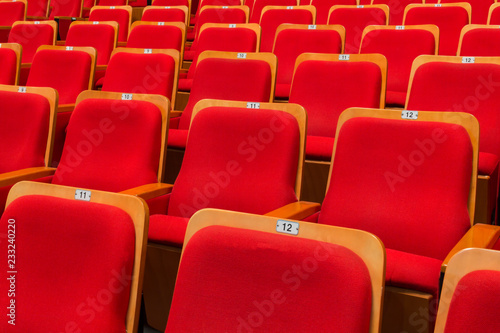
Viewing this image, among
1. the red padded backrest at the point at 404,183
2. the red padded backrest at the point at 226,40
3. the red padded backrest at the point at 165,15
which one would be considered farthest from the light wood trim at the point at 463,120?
the red padded backrest at the point at 165,15

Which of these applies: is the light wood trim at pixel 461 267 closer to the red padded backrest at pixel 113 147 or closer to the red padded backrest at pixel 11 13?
the red padded backrest at pixel 113 147

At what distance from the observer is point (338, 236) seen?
241mm

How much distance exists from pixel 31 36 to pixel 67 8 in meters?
0.44

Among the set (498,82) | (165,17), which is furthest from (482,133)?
(165,17)

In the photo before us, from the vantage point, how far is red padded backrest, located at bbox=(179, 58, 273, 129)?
0.59m

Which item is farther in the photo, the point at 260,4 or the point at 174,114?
the point at 260,4

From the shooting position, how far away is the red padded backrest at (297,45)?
714 mm

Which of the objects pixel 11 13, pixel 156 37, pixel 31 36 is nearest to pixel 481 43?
pixel 156 37

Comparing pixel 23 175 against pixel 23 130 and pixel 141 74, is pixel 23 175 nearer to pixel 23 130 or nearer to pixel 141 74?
pixel 23 130

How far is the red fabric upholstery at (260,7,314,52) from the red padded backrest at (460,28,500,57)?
0.84 feet

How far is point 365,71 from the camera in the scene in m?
0.55

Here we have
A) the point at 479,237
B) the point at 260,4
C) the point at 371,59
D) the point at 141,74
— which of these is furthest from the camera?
the point at 260,4

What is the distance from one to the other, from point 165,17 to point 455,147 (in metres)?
0.75

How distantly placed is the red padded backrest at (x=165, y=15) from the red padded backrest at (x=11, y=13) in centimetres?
28
